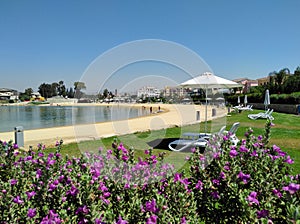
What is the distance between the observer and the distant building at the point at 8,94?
4541 inches

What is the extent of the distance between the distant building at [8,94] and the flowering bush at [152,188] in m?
130

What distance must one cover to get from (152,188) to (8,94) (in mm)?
136441

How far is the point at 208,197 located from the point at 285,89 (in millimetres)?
34297

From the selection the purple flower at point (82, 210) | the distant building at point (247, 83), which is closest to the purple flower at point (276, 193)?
the purple flower at point (82, 210)

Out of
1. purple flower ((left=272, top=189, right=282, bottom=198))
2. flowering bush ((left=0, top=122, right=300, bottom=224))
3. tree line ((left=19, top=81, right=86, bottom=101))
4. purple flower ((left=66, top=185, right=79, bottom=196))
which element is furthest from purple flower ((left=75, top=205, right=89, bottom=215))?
tree line ((left=19, top=81, right=86, bottom=101))

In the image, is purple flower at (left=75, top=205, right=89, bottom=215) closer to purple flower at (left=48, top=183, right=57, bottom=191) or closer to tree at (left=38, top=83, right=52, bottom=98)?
purple flower at (left=48, top=183, right=57, bottom=191)

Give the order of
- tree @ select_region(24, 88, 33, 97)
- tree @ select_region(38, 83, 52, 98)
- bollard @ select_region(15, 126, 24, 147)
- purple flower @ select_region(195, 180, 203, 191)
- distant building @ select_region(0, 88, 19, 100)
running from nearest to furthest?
1. purple flower @ select_region(195, 180, 203, 191)
2. bollard @ select_region(15, 126, 24, 147)
3. distant building @ select_region(0, 88, 19, 100)
4. tree @ select_region(38, 83, 52, 98)
5. tree @ select_region(24, 88, 33, 97)

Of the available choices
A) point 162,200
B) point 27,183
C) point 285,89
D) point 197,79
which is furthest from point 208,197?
point 285,89

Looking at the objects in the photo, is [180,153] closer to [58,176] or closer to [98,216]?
[58,176]

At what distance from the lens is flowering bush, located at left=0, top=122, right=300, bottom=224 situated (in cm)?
205

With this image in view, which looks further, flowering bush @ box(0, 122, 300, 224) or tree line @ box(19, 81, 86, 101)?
tree line @ box(19, 81, 86, 101)

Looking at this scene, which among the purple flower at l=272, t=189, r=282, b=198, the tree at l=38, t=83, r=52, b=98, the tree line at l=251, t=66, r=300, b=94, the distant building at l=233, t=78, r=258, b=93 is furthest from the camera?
the tree at l=38, t=83, r=52, b=98

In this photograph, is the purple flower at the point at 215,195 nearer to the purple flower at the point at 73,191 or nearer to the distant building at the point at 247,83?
the purple flower at the point at 73,191

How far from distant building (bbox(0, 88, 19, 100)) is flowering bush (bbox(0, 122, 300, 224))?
129535mm
